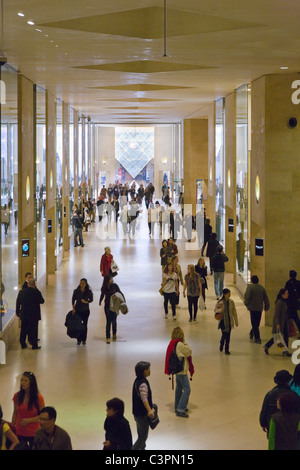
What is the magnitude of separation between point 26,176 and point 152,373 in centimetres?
607

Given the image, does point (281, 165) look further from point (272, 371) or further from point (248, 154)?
point (272, 371)

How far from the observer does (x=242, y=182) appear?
18.8m

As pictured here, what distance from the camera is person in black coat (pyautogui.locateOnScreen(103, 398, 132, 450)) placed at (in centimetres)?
673

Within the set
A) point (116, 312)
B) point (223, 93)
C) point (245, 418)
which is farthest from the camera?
point (223, 93)

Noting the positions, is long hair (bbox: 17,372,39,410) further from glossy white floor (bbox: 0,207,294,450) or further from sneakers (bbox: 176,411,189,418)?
sneakers (bbox: 176,411,189,418)

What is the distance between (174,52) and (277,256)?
4902 mm

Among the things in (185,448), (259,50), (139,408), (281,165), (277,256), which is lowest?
(185,448)

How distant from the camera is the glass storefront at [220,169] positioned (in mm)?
22547

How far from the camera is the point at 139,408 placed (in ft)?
26.1

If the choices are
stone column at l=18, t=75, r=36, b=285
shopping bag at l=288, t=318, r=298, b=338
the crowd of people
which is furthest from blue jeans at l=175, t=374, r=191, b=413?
stone column at l=18, t=75, r=36, b=285

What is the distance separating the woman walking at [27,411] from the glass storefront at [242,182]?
1055cm

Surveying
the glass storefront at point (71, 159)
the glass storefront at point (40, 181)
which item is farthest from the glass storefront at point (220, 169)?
the glass storefront at point (71, 159)

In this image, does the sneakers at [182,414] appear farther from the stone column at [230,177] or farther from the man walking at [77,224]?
the man walking at [77,224]

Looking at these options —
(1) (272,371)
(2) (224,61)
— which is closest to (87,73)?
(2) (224,61)
